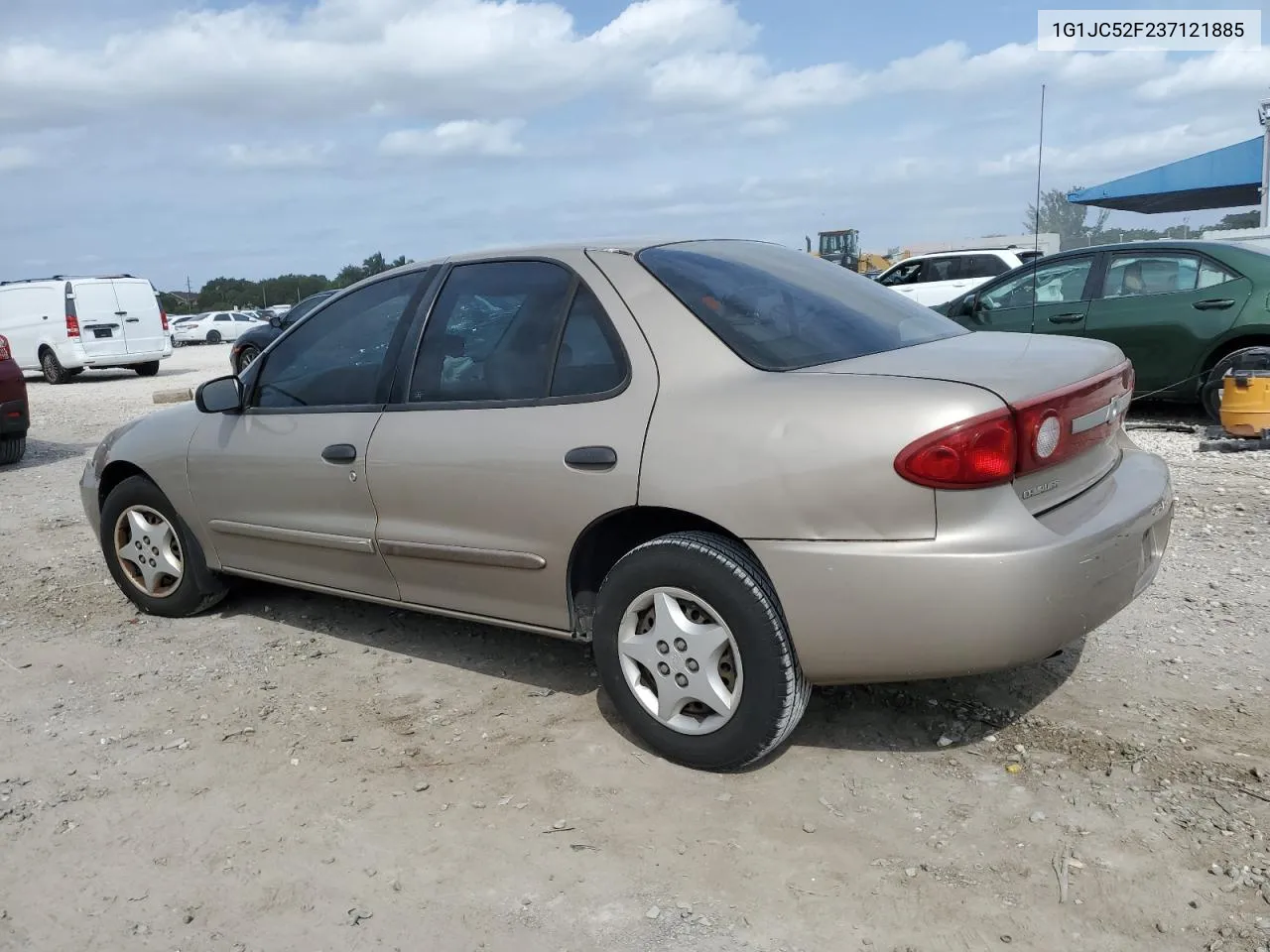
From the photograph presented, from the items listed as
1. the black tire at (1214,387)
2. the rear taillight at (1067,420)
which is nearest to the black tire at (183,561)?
the rear taillight at (1067,420)

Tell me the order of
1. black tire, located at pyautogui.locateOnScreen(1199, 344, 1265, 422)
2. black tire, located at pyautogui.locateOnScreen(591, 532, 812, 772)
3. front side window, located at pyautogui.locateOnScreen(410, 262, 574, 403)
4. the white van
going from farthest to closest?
the white van
black tire, located at pyautogui.locateOnScreen(1199, 344, 1265, 422)
front side window, located at pyautogui.locateOnScreen(410, 262, 574, 403)
black tire, located at pyautogui.locateOnScreen(591, 532, 812, 772)

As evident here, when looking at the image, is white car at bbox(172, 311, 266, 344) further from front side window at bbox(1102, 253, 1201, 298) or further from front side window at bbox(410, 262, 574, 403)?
front side window at bbox(410, 262, 574, 403)

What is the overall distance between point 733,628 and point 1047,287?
709 centimetres

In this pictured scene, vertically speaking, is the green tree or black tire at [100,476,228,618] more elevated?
the green tree

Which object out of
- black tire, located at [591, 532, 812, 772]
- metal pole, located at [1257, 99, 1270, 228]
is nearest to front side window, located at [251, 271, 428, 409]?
black tire, located at [591, 532, 812, 772]

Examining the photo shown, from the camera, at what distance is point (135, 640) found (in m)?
4.69

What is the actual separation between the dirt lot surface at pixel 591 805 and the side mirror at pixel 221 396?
3.33 ft

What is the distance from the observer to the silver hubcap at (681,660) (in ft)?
10.1

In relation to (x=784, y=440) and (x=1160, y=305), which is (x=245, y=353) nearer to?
(x=1160, y=305)

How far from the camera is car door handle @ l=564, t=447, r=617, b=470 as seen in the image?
318 centimetres

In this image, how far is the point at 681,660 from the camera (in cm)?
313

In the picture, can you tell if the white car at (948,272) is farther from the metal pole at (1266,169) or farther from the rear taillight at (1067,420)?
the rear taillight at (1067,420)

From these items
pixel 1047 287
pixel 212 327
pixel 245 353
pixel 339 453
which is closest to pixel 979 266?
pixel 1047 287

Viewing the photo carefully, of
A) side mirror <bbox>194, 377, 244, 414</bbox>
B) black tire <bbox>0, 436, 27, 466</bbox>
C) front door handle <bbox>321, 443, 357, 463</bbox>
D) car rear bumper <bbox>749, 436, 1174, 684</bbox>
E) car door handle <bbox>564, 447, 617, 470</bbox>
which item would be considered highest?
side mirror <bbox>194, 377, 244, 414</bbox>
